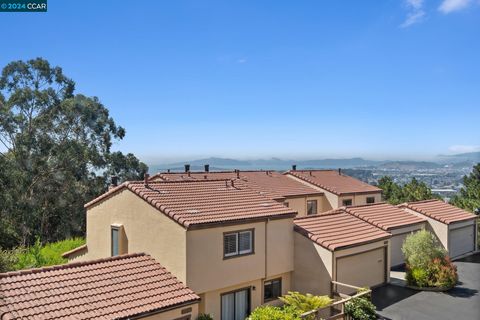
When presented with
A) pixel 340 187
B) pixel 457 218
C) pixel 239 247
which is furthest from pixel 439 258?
pixel 340 187

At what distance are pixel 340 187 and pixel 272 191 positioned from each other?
9.41 m

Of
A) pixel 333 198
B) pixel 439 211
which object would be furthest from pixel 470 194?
pixel 333 198

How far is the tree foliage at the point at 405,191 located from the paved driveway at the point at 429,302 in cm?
1773

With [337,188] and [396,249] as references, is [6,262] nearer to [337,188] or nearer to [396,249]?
[396,249]

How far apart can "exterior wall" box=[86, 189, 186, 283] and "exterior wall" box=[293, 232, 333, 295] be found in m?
7.01

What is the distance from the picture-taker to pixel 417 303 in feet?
69.1

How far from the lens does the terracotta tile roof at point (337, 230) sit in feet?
69.7

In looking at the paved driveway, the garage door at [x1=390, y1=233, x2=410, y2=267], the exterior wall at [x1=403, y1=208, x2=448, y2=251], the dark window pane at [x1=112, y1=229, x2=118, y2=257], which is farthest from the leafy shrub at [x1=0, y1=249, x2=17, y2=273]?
the exterior wall at [x1=403, y1=208, x2=448, y2=251]

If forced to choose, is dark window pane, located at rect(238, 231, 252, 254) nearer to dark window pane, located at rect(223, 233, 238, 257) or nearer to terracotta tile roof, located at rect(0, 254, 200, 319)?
dark window pane, located at rect(223, 233, 238, 257)

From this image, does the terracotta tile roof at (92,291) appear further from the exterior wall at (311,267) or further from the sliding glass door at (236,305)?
the exterior wall at (311,267)

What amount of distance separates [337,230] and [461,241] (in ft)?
49.8

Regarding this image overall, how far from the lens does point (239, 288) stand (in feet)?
63.1

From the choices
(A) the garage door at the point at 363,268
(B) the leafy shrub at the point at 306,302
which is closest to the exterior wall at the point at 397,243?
(A) the garage door at the point at 363,268

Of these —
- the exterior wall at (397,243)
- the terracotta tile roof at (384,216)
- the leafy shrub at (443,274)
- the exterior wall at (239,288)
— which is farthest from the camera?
the exterior wall at (397,243)
